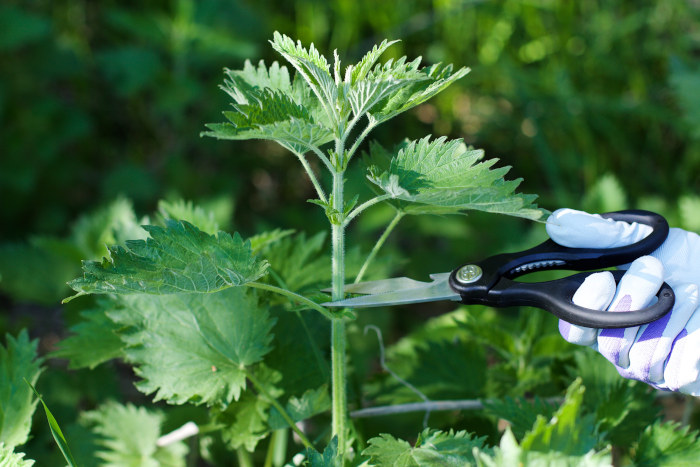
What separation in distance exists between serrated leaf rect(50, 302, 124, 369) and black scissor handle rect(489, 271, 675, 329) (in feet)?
2.34

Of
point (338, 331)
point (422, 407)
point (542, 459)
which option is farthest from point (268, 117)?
point (422, 407)

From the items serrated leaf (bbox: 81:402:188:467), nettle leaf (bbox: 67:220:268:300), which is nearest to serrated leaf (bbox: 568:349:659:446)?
nettle leaf (bbox: 67:220:268:300)

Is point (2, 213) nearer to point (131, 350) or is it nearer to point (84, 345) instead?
point (84, 345)

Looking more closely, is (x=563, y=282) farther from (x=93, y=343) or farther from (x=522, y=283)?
(x=93, y=343)

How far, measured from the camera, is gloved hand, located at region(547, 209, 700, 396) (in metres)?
0.89

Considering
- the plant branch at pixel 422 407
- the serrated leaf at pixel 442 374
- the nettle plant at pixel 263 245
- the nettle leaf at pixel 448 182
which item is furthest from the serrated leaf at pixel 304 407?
the nettle leaf at pixel 448 182

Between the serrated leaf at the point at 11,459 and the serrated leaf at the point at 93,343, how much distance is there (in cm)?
26

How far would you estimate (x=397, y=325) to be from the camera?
7.54ft

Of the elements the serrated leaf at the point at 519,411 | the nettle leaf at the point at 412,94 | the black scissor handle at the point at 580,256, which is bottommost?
the serrated leaf at the point at 519,411

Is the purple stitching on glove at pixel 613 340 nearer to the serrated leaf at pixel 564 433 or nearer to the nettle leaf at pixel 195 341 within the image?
the serrated leaf at pixel 564 433

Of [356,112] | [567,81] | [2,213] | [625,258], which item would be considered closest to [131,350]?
[356,112]

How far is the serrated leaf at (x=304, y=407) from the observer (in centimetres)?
110

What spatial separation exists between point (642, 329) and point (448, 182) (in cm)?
36

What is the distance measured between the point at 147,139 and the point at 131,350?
6.77 ft
